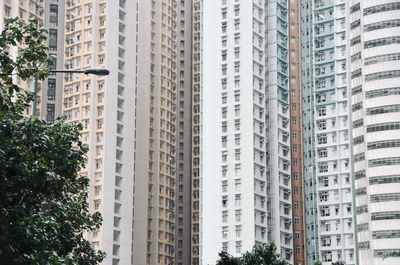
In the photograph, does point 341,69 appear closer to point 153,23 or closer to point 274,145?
point 274,145

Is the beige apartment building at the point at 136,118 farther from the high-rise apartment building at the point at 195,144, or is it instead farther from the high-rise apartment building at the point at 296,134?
the high-rise apartment building at the point at 296,134

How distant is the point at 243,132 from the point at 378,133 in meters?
22.4

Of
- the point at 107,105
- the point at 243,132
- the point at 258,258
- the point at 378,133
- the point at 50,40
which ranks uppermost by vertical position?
the point at 50,40

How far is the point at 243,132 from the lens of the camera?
10562 cm

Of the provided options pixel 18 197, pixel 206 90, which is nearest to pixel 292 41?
pixel 206 90

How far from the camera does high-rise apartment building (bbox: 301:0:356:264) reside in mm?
112062

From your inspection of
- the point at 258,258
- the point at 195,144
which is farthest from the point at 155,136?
the point at 258,258

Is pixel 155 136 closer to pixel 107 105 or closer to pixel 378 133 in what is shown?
pixel 107 105

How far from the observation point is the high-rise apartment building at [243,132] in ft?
337

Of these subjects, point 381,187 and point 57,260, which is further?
point 381,187

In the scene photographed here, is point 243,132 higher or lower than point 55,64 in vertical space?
lower

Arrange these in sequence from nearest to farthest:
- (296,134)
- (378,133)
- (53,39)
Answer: (378,133)
(53,39)
(296,134)

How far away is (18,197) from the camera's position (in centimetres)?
2125

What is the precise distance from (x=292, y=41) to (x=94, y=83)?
34276mm
